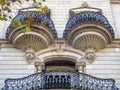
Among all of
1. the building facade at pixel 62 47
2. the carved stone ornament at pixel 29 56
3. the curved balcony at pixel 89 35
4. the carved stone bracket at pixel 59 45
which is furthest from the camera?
the carved stone bracket at pixel 59 45

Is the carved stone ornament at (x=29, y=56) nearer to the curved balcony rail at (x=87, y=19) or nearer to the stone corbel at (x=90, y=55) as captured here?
the curved balcony rail at (x=87, y=19)

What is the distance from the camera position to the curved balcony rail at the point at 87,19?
20422 millimetres

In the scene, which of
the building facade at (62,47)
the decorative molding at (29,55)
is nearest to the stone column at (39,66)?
the building facade at (62,47)

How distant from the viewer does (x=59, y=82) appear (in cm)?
1644

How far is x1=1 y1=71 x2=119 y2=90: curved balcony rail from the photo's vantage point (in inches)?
645

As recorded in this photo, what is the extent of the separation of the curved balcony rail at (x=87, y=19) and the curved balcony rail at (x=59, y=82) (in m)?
4.26

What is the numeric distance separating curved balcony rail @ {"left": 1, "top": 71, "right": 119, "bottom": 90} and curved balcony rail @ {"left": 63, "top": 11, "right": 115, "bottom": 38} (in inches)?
168

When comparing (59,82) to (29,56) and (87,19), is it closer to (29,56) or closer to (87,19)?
(29,56)

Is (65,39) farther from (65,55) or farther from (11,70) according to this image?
(11,70)

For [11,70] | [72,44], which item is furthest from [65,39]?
[11,70]

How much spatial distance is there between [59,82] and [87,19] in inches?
203

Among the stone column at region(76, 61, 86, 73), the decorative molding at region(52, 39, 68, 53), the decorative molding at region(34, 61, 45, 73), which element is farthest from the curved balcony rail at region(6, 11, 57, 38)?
the stone column at region(76, 61, 86, 73)

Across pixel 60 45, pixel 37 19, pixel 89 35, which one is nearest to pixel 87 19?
pixel 89 35

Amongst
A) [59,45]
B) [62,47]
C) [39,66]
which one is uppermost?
[59,45]
